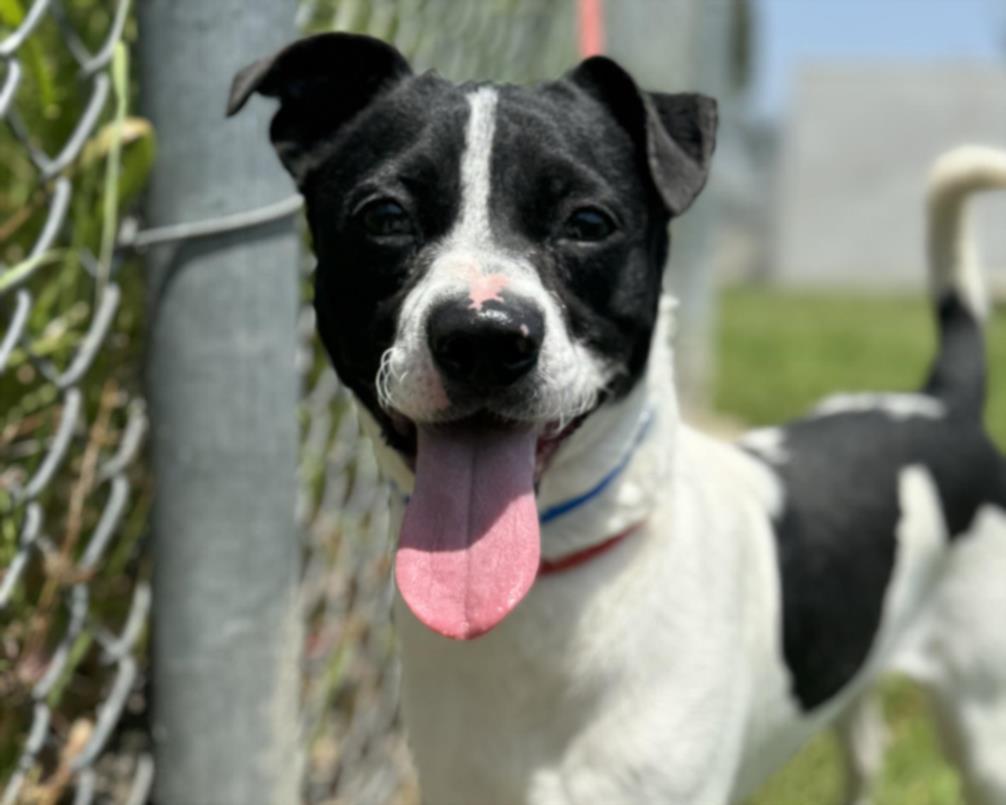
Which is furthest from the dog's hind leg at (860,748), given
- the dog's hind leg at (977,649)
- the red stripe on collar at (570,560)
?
the red stripe on collar at (570,560)

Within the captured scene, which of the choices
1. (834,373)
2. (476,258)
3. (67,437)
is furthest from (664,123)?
(834,373)

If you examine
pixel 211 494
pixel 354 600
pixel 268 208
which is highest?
pixel 268 208

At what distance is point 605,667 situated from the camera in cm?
221

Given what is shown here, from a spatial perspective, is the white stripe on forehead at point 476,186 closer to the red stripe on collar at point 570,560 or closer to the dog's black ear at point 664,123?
the dog's black ear at point 664,123

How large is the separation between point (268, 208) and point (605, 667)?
0.89 meters

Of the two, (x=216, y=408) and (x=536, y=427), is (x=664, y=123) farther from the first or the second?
(x=216, y=408)

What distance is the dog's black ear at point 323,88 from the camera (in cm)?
225

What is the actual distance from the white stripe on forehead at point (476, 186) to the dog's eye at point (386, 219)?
0.30 feet

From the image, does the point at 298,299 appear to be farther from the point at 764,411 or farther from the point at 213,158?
the point at 764,411

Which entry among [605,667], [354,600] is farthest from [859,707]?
[605,667]

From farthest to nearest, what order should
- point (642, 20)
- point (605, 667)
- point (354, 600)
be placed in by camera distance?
1. point (642, 20)
2. point (354, 600)
3. point (605, 667)

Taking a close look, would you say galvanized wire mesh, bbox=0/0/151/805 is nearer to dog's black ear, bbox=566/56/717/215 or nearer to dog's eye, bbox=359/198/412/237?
dog's eye, bbox=359/198/412/237

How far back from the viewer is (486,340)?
74.1 inches

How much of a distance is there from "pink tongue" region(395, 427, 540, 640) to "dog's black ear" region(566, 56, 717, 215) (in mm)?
475
